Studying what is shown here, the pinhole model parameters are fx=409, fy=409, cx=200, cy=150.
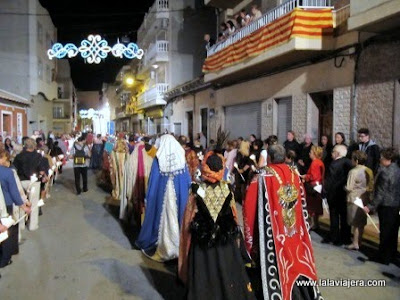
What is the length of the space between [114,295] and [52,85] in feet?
125

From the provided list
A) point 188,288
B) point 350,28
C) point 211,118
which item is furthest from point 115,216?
point 211,118

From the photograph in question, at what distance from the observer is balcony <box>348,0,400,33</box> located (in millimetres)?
8336

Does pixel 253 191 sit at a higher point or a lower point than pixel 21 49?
lower

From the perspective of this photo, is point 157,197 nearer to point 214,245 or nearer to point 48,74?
point 214,245

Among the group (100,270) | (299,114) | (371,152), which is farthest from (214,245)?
(299,114)

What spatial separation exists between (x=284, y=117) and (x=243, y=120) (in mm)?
3513

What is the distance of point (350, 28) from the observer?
9477 mm

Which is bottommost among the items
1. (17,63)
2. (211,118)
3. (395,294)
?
(395,294)

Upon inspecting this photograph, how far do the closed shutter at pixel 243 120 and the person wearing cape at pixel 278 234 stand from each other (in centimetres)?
1205

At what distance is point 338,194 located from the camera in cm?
734

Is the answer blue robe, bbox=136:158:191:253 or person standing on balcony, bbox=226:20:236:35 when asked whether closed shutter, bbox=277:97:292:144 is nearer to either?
person standing on balcony, bbox=226:20:236:35

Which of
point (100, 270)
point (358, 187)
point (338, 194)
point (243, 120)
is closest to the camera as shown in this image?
→ point (100, 270)

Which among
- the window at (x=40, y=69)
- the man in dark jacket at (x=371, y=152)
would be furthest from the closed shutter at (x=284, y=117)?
the window at (x=40, y=69)

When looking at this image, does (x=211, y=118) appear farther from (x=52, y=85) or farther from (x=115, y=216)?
(x=52, y=85)
